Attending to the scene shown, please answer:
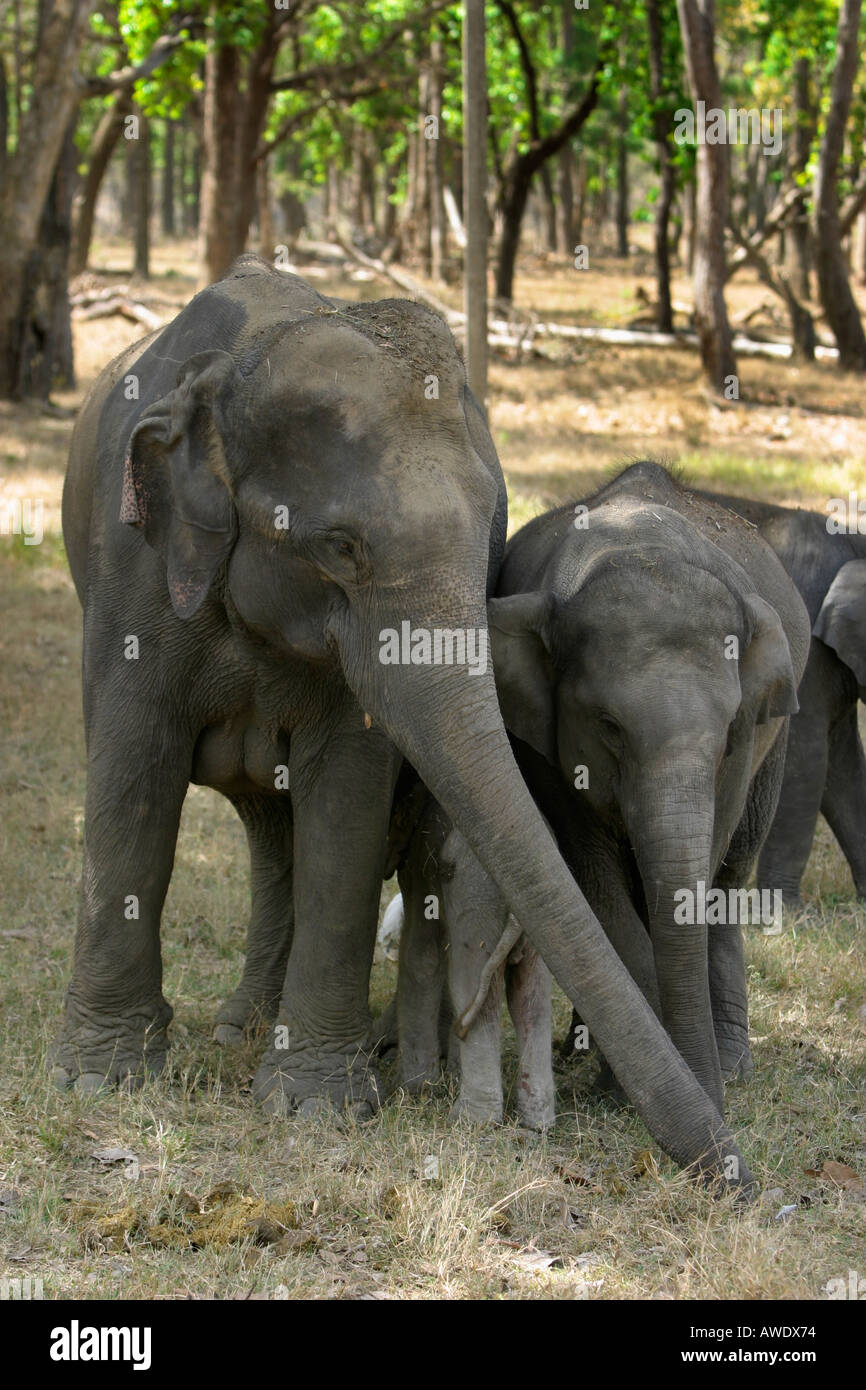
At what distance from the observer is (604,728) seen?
493cm

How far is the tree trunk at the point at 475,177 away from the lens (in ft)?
40.0

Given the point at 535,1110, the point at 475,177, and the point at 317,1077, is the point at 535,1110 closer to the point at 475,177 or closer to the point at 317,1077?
the point at 317,1077

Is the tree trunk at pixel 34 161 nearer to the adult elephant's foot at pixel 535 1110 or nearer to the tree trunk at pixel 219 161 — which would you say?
the tree trunk at pixel 219 161

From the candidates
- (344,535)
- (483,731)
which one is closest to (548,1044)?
(483,731)

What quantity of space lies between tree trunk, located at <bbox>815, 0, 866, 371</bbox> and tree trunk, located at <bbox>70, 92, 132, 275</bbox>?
11912mm

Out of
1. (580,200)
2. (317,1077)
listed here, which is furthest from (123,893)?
(580,200)

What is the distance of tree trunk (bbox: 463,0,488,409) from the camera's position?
12.2m

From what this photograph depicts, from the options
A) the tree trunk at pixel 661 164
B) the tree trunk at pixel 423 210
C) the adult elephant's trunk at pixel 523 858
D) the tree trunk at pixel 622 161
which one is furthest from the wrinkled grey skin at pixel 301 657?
the tree trunk at pixel 622 161

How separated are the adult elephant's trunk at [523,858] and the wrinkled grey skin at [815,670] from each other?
3.85 m

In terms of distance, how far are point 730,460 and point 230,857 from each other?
970cm

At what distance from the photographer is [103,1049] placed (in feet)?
18.7

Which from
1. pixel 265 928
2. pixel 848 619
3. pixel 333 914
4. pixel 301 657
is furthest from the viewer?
pixel 848 619

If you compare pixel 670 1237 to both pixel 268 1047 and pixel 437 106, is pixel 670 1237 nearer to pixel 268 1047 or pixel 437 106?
pixel 268 1047

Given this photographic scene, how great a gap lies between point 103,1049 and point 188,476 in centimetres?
206
